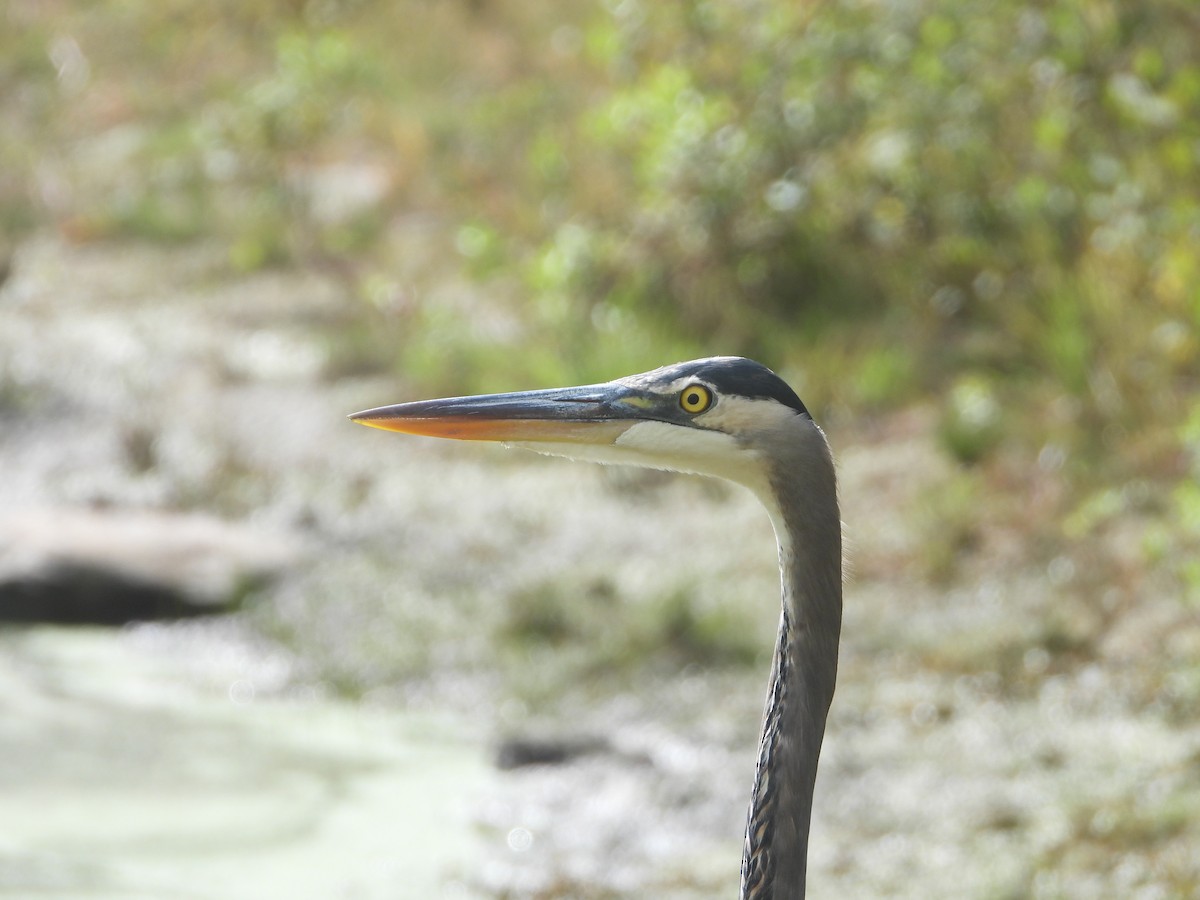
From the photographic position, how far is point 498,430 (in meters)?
2.77

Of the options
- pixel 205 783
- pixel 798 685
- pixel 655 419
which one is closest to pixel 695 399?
pixel 655 419

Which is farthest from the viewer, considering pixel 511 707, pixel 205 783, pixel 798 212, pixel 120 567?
pixel 798 212

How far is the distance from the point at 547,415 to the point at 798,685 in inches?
23.2

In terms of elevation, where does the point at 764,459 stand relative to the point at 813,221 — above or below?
below

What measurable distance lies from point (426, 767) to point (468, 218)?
5.53m

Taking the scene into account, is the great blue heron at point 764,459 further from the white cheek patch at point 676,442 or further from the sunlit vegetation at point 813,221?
the sunlit vegetation at point 813,221

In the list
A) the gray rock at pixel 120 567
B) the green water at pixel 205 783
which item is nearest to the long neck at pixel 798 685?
the green water at pixel 205 783

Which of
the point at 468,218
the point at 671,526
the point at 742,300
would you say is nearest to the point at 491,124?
the point at 468,218

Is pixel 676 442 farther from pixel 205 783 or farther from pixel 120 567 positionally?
pixel 120 567

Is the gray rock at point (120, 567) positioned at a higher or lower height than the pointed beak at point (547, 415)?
higher

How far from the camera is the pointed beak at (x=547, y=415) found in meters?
2.75

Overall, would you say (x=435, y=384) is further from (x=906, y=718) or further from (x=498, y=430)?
(x=498, y=430)

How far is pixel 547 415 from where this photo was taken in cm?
280

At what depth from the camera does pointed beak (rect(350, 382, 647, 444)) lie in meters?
2.75
